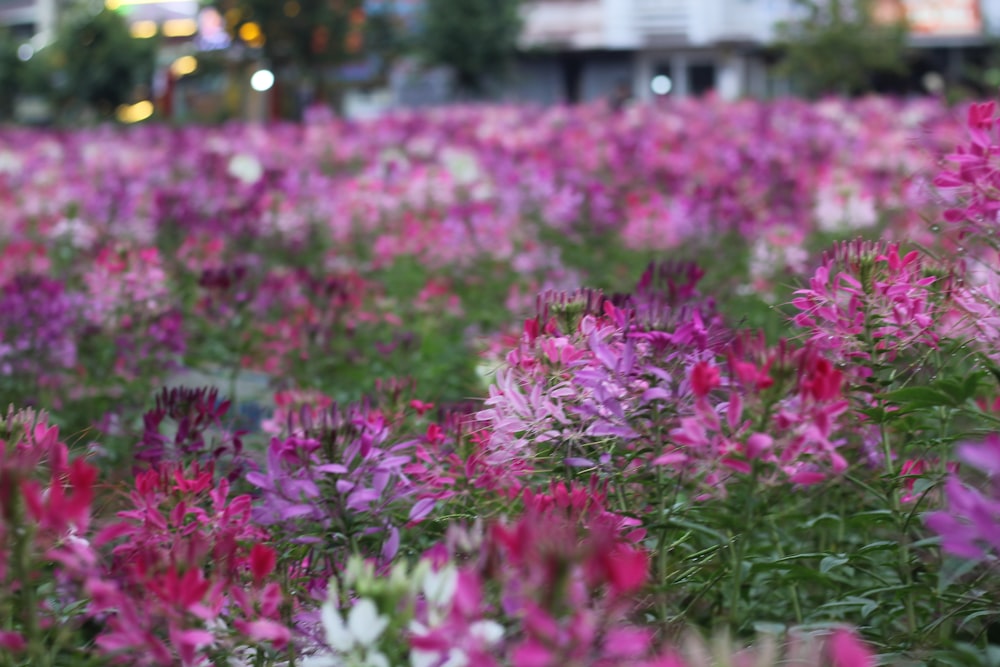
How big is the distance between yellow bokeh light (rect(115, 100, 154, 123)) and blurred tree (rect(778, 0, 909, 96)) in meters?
12.8

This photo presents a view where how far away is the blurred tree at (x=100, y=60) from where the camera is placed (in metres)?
23.0

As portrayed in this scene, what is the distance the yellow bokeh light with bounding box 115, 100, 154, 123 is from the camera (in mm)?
24109

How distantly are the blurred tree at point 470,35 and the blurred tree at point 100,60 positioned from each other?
18.9 ft

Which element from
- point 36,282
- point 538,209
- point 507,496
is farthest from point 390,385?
point 538,209

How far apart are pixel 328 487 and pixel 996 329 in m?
0.97

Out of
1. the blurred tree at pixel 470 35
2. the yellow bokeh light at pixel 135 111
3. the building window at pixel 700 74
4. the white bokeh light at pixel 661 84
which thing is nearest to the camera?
the yellow bokeh light at pixel 135 111

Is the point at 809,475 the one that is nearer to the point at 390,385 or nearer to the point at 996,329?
the point at 996,329

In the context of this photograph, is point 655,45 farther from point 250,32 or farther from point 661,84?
point 250,32

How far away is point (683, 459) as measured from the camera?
140 cm

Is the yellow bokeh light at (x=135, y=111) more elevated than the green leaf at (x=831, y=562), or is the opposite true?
the green leaf at (x=831, y=562)

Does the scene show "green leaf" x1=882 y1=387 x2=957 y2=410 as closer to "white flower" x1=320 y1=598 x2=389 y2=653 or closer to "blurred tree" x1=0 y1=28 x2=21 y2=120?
"white flower" x1=320 y1=598 x2=389 y2=653

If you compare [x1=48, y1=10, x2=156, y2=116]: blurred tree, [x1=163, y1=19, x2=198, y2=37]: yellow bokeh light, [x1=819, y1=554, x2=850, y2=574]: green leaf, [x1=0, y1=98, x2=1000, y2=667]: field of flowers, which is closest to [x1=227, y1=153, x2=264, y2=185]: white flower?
[x1=0, y1=98, x2=1000, y2=667]: field of flowers

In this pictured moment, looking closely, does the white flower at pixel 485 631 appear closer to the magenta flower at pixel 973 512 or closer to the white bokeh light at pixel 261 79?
the magenta flower at pixel 973 512

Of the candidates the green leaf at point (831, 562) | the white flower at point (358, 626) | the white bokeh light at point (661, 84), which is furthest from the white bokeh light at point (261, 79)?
the white flower at point (358, 626)
